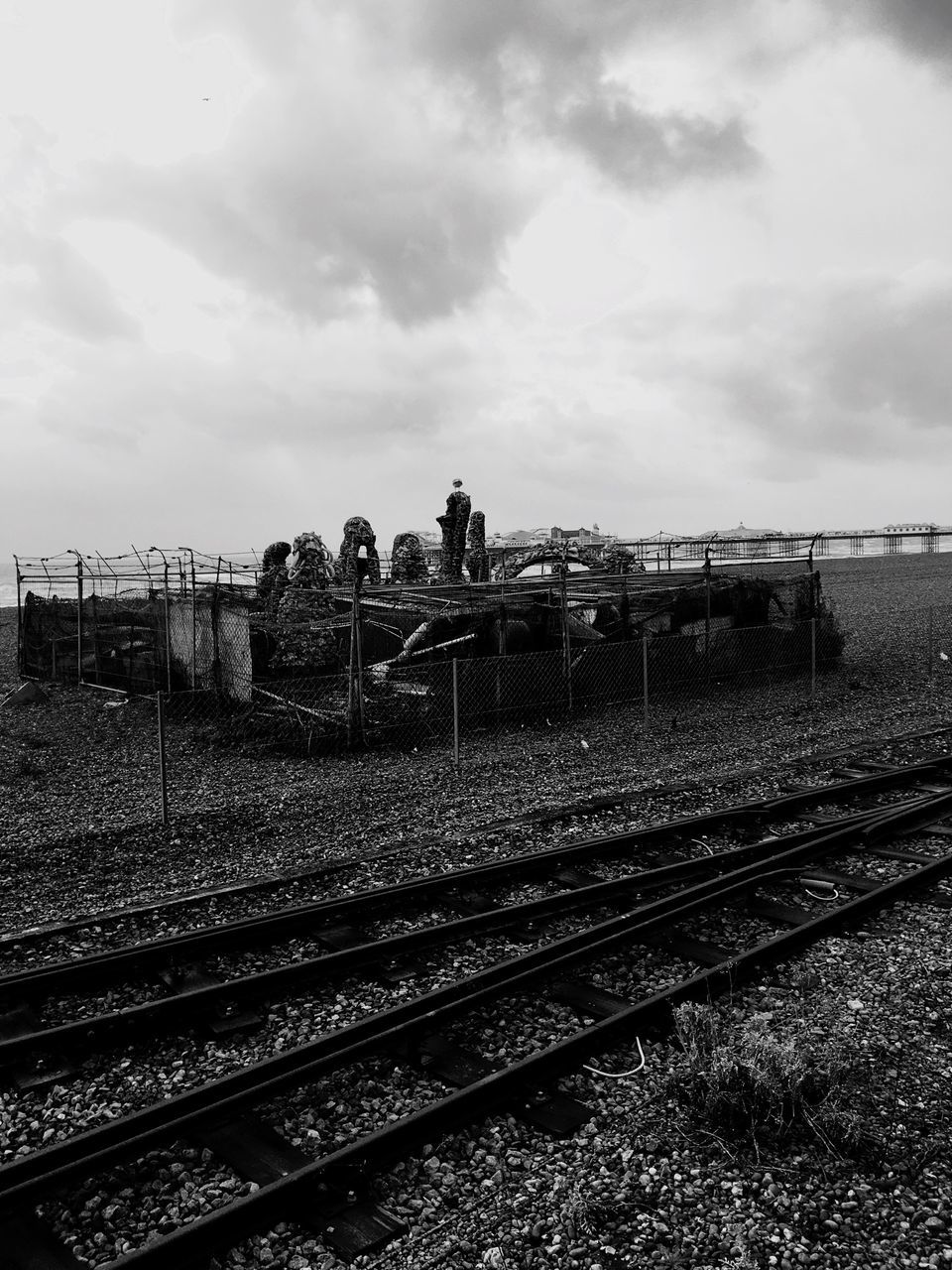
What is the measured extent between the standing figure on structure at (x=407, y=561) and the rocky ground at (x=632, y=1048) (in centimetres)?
1148

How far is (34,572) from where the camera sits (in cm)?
2405

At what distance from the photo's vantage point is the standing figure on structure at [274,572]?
18797 mm

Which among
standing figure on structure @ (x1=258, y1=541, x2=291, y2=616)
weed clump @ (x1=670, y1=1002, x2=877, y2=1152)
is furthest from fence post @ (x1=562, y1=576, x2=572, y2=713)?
weed clump @ (x1=670, y1=1002, x2=877, y2=1152)

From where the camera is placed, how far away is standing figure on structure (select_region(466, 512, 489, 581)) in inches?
1088

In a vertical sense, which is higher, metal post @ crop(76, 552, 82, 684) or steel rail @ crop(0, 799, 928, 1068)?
metal post @ crop(76, 552, 82, 684)

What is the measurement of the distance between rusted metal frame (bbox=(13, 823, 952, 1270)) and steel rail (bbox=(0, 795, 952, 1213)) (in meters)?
0.01

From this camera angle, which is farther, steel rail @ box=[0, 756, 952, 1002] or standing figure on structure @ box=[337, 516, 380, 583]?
standing figure on structure @ box=[337, 516, 380, 583]

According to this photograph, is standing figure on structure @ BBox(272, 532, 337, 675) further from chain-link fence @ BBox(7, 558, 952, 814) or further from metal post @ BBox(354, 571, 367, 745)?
metal post @ BBox(354, 571, 367, 745)

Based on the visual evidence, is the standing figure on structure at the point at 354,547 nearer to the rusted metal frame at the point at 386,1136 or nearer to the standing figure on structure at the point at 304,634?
the standing figure on structure at the point at 304,634

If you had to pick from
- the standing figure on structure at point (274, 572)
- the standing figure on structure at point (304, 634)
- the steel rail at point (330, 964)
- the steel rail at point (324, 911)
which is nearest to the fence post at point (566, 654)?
the standing figure on structure at point (304, 634)

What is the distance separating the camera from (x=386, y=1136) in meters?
4.34

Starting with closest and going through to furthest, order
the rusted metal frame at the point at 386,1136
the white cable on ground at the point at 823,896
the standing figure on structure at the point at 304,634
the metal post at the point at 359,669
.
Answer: the rusted metal frame at the point at 386,1136 → the white cable on ground at the point at 823,896 → the metal post at the point at 359,669 → the standing figure on structure at the point at 304,634

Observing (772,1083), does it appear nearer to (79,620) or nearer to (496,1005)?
(496,1005)

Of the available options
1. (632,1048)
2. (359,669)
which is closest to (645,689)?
(359,669)
